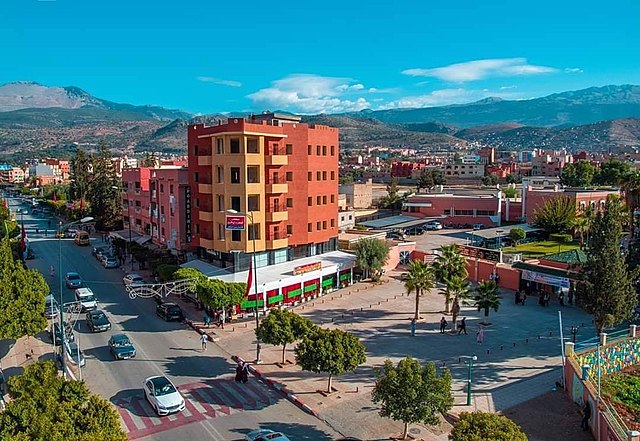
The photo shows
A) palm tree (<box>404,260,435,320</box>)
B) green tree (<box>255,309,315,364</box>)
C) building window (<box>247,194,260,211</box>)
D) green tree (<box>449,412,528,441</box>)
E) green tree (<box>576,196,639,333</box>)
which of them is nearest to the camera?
green tree (<box>449,412,528,441</box>)

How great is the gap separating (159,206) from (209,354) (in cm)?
2661

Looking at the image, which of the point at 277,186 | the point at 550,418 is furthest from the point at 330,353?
the point at 277,186

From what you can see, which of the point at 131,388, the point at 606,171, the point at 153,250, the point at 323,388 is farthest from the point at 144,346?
the point at 606,171

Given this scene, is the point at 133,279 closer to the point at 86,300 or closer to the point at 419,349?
the point at 86,300

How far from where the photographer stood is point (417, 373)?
20125 mm

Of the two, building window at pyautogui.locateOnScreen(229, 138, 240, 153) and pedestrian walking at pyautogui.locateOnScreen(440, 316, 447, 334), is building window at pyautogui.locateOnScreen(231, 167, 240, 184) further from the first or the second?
pedestrian walking at pyautogui.locateOnScreen(440, 316, 447, 334)

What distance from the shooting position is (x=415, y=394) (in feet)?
A: 64.2

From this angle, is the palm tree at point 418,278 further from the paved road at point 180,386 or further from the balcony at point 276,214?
the paved road at point 180,386

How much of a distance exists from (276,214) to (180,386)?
Result: 19.0 m

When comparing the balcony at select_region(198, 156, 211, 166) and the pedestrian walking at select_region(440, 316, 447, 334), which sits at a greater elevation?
the balcony at select_region(198, 156, 211, 166)

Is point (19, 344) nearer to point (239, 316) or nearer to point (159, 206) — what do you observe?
point (239, 316)

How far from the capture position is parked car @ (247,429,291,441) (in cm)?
1997

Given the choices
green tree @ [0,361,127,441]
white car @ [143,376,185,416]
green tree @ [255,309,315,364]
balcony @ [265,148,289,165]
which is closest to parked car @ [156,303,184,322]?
green tree @ [255,309,315,364]

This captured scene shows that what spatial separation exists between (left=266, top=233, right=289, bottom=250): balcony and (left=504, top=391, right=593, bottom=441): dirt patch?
78.3ft
